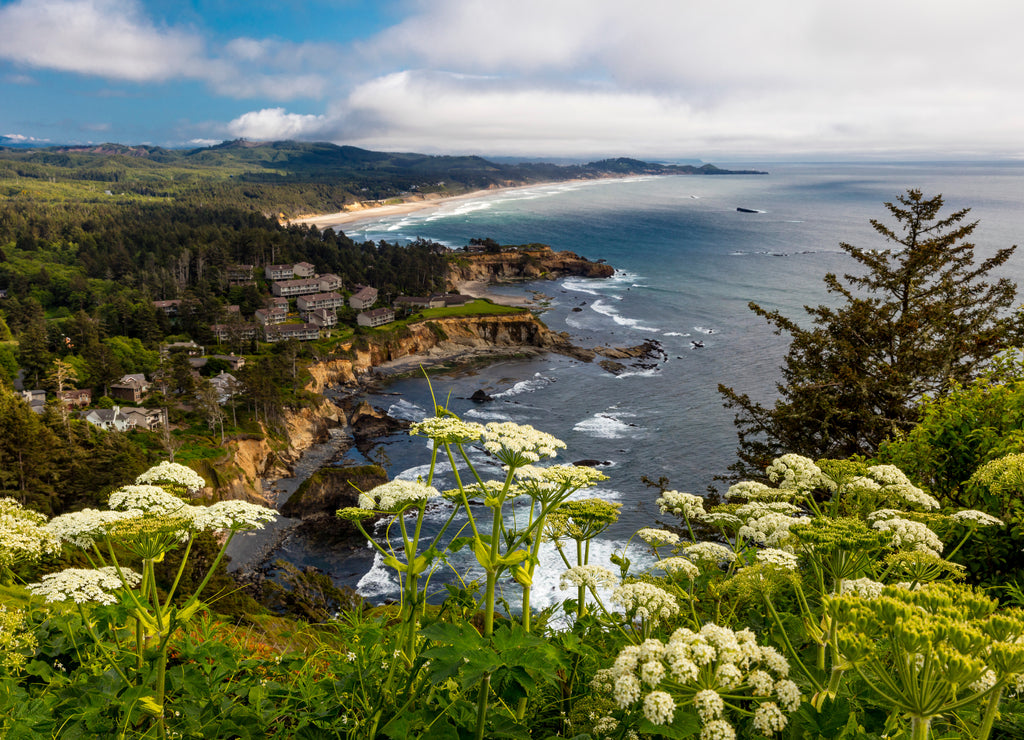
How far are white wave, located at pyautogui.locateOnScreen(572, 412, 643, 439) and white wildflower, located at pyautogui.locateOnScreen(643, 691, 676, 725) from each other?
50742 mm

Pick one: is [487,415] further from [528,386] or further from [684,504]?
[684,504]

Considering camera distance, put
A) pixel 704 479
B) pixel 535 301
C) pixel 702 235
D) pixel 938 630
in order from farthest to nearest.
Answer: pixel 702 235 → pixel 535 301 → pixel 704 479 → pixel 938 630

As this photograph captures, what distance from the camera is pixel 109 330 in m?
82.2

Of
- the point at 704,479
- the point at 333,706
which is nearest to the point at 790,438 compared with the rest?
the point at 333,706

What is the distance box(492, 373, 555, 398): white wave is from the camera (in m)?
66.3

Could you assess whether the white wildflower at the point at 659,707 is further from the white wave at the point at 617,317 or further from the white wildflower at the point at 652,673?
the white wave at the point at 617,317

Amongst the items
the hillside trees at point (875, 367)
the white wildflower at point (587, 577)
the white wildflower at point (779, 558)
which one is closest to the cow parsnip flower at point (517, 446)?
the white wildflower at point (587, 577)

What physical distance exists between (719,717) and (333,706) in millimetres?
2378

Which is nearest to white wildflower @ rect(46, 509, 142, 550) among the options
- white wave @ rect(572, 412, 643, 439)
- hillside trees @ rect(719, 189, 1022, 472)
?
hillside trees @ rect(719, 189, 1022, 472)

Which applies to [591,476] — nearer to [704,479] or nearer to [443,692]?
[443,692]

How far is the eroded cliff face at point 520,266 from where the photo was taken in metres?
129

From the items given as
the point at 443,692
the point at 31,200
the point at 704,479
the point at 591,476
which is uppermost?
the point at 31,200

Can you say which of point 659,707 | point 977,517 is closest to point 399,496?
point 659,707

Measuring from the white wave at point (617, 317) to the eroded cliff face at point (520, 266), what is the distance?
2928 centimetres
